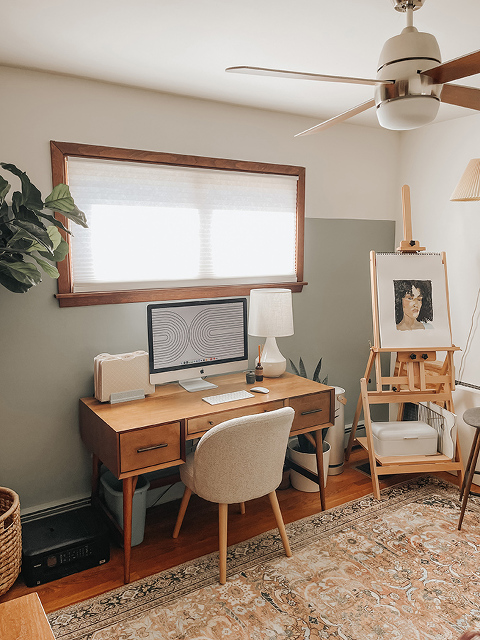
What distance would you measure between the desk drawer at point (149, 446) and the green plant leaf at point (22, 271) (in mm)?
792

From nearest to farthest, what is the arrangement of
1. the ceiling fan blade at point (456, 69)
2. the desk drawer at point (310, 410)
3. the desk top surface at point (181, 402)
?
the ceiling fan blade at point (456, 69) < the desk top surface at point (181, 402) < the desk drawer at point (310, 410)

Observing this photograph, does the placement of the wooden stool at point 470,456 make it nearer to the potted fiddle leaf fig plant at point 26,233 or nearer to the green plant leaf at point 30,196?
the potted fiddle leaf fig plant at point 26,233

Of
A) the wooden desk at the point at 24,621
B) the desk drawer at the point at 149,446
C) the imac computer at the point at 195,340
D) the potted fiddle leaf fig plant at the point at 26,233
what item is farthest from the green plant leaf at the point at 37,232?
the wooden desk at the point at 24,621

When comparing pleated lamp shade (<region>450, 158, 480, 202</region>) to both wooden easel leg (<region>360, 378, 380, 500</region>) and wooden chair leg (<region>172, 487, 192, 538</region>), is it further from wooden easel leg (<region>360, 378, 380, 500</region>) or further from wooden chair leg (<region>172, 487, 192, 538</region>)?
wooden chair leg (<region>172, 487, 192, 538</region>)

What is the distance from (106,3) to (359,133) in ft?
7.83

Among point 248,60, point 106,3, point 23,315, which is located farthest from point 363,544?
point 106,3

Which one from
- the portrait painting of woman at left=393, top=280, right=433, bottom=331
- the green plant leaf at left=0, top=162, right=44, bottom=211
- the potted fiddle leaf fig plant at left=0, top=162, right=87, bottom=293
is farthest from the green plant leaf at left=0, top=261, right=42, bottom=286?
the portrait painting of woman at left=393, top=280, right=433, bottom=331

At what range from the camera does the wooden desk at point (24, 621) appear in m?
1.45

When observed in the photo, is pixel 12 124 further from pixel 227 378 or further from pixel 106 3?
pixel 227 378

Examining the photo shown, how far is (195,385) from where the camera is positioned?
2926mm

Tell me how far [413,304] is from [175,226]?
1.61 meters

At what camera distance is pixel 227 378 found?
3.14 m

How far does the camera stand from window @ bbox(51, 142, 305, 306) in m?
2.72

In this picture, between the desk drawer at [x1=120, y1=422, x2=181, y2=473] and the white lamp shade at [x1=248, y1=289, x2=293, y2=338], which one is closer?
the desk drawer at [x1=120, y1=422, x2=181, y2=473]
